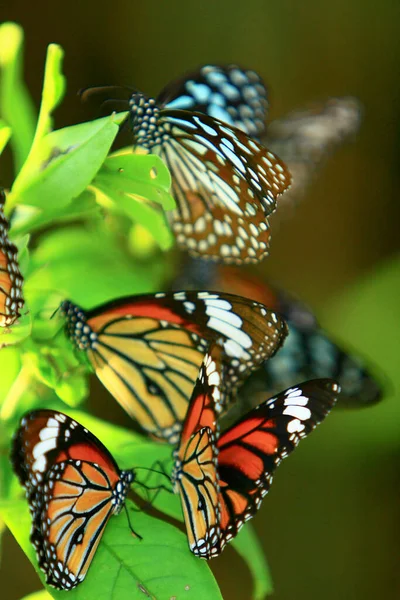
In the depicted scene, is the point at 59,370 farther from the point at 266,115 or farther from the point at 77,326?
the point at 266,115

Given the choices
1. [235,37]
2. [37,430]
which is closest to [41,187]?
[37,430]

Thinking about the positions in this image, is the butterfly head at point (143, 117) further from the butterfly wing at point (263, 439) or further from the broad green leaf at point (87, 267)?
the butterfly wing at point (263, 439)

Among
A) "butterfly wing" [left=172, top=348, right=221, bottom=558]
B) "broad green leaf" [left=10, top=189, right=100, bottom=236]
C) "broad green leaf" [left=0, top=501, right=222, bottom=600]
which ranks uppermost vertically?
"broad green leaf" [left=10, top=189, right=100, bottom=236]

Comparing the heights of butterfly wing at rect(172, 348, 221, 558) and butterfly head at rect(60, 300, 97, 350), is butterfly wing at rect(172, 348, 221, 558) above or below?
below

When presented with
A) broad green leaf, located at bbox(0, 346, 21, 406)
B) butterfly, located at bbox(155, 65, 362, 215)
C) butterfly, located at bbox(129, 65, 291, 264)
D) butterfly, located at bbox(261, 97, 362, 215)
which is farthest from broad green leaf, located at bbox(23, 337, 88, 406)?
butterfly, located at bbox(261, 97, 362, 215)

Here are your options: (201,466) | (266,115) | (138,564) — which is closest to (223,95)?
(266,115)

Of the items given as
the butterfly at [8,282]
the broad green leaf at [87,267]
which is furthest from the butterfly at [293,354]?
the butterfly at [8,282]

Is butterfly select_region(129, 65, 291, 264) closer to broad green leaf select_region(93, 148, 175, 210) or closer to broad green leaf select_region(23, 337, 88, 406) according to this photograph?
broad green leaf select_region(93, 148, 175, 210)
